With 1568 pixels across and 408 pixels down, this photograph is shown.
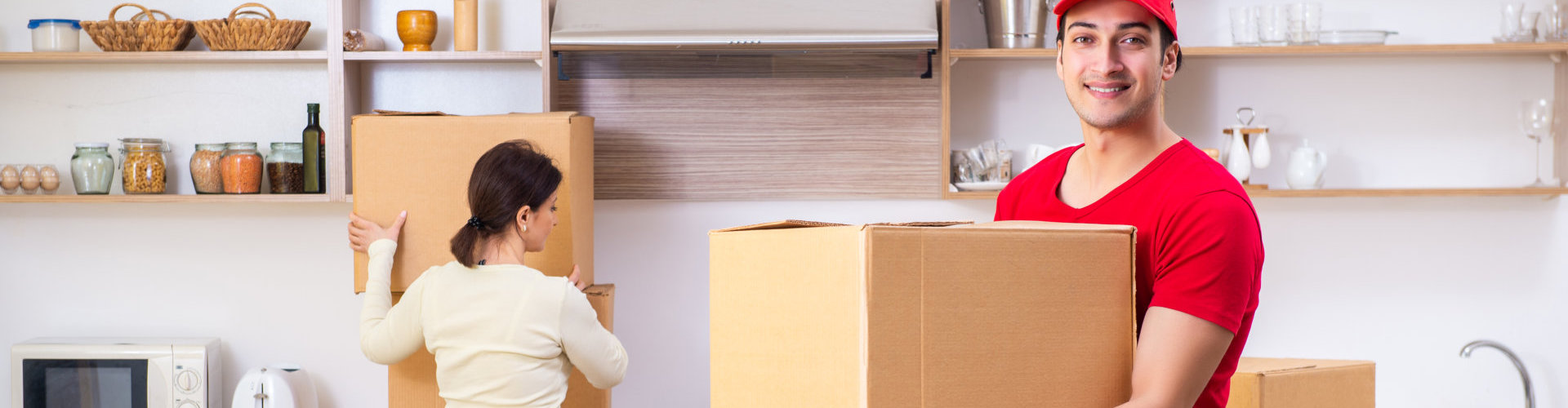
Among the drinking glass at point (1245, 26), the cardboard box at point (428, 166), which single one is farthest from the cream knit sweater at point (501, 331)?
the drinking glass at point (1245, 26)

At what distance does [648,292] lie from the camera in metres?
2.68

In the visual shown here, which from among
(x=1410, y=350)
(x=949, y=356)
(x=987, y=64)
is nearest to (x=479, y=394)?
(x=949, y=356)

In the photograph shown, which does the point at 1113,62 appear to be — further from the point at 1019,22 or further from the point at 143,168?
the point at 143,168

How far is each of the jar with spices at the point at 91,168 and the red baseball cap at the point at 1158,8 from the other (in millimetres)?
2341

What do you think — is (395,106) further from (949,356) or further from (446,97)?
(949,356)

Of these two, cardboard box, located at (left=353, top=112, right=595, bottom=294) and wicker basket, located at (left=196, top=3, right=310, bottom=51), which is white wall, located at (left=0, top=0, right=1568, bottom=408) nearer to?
wicker basket, located at (left=196, top=3, right=310, bottom=51)

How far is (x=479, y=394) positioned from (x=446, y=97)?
111 cm

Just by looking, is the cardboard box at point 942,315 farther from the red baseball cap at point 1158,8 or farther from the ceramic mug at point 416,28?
the ceramic mug at point 416,28

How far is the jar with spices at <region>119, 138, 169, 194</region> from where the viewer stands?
246 centimetres

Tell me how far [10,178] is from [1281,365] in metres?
2.86

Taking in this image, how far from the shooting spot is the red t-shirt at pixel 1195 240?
0.87 metres

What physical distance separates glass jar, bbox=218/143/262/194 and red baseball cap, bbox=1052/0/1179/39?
2007mm

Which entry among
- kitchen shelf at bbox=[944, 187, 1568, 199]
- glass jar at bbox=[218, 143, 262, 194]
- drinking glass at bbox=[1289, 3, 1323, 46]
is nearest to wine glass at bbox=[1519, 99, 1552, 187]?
kitchen shelf at bbox=[944, 187, 1568, 199]

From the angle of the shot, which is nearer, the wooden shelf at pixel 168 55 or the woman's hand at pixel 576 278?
the woman's hand at pixel 576 278
